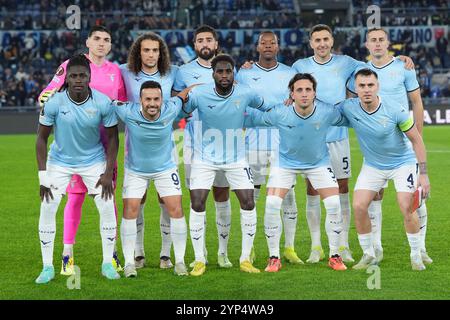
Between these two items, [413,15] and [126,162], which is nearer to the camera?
[126,162]

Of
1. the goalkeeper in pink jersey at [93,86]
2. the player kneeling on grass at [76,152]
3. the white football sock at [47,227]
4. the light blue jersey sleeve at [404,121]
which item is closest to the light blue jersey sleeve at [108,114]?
the player kneeling on grass at [76,152]

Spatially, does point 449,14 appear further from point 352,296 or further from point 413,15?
point 352,296

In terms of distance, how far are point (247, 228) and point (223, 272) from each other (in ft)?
1.55

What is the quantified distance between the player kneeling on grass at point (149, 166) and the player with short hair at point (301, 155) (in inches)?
34.1

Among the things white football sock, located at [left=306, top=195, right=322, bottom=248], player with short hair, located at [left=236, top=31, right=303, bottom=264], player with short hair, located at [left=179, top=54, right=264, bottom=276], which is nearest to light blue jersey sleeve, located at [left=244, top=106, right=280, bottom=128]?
player with short hair, located at [left=179, top=54, right=264, bottom=276]

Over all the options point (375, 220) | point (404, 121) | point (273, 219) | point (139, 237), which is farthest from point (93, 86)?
point (375, 220)

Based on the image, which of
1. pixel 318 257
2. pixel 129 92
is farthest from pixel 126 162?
pixel 318 257

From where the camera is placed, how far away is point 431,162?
19250 millimetres

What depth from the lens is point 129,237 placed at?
8.26 meters

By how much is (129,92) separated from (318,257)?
8.22 feet

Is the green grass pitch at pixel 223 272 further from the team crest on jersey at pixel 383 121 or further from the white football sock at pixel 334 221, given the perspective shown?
the team crest on jersey at pixel 383 121

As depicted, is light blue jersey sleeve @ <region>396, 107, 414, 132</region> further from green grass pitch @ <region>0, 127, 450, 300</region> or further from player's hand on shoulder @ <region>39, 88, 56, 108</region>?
player's hand on shoulder @ <region>39, 88, 56, 108</region>

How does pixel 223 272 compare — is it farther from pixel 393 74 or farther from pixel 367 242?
pixel 393 74

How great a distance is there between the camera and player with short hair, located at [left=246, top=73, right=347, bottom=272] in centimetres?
838
